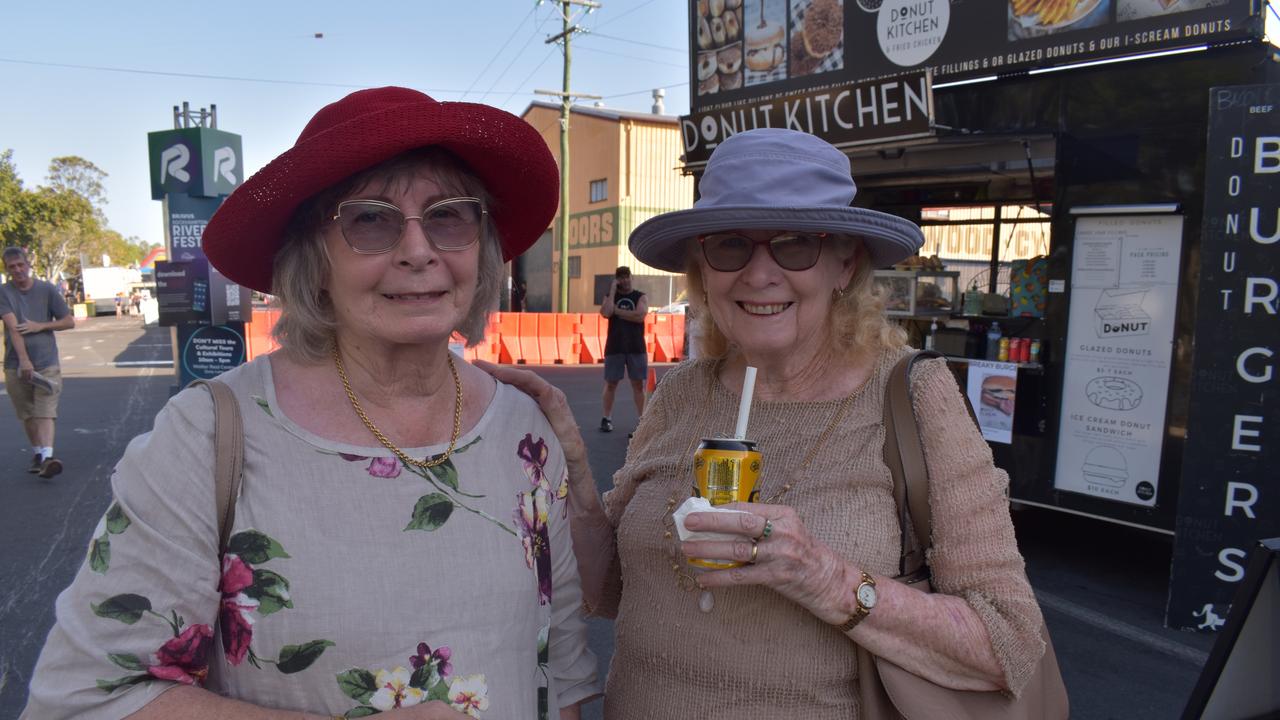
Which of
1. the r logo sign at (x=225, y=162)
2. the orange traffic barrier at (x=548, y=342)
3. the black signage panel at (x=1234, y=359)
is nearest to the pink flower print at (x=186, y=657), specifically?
the black signage panel at (x=1234, y=359)

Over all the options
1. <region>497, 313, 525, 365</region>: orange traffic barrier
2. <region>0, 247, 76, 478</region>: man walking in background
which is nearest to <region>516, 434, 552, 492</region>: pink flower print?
<region>0, 247, 76, 478</region>: man walking in background

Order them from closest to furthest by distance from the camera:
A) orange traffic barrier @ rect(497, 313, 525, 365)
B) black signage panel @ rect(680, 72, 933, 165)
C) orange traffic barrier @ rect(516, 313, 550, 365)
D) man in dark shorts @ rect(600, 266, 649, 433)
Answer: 1. black signage panel @ rect(680, 72, 933, 165)
2. man in dark shorts @ rect(600, 266, 649, 433)
3. orange traffic barrier @ rect(497, 313, 525, 365)
4. orange traffic barrier @ rect(516, 313, 550, 365)

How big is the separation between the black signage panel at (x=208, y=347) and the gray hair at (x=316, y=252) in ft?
20.7

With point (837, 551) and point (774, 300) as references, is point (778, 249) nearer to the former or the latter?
point (774, 300)

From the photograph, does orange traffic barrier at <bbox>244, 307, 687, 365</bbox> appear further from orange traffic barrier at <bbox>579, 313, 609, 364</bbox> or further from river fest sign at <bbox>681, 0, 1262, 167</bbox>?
river fest sign at <bbox>681, 0, 1262, 167</bbox>

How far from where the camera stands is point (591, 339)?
16.8 m

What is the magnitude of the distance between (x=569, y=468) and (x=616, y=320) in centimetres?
764

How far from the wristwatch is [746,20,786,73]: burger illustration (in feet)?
19.6

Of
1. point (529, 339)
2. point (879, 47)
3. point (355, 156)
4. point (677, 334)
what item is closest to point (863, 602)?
point (355, 156)

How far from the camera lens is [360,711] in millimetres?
1298

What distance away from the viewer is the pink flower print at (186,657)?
1.18 m

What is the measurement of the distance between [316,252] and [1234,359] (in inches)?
163

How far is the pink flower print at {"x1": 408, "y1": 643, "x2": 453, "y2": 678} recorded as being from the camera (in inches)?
52.5

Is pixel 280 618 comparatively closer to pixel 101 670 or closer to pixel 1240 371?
pixel 101 670
